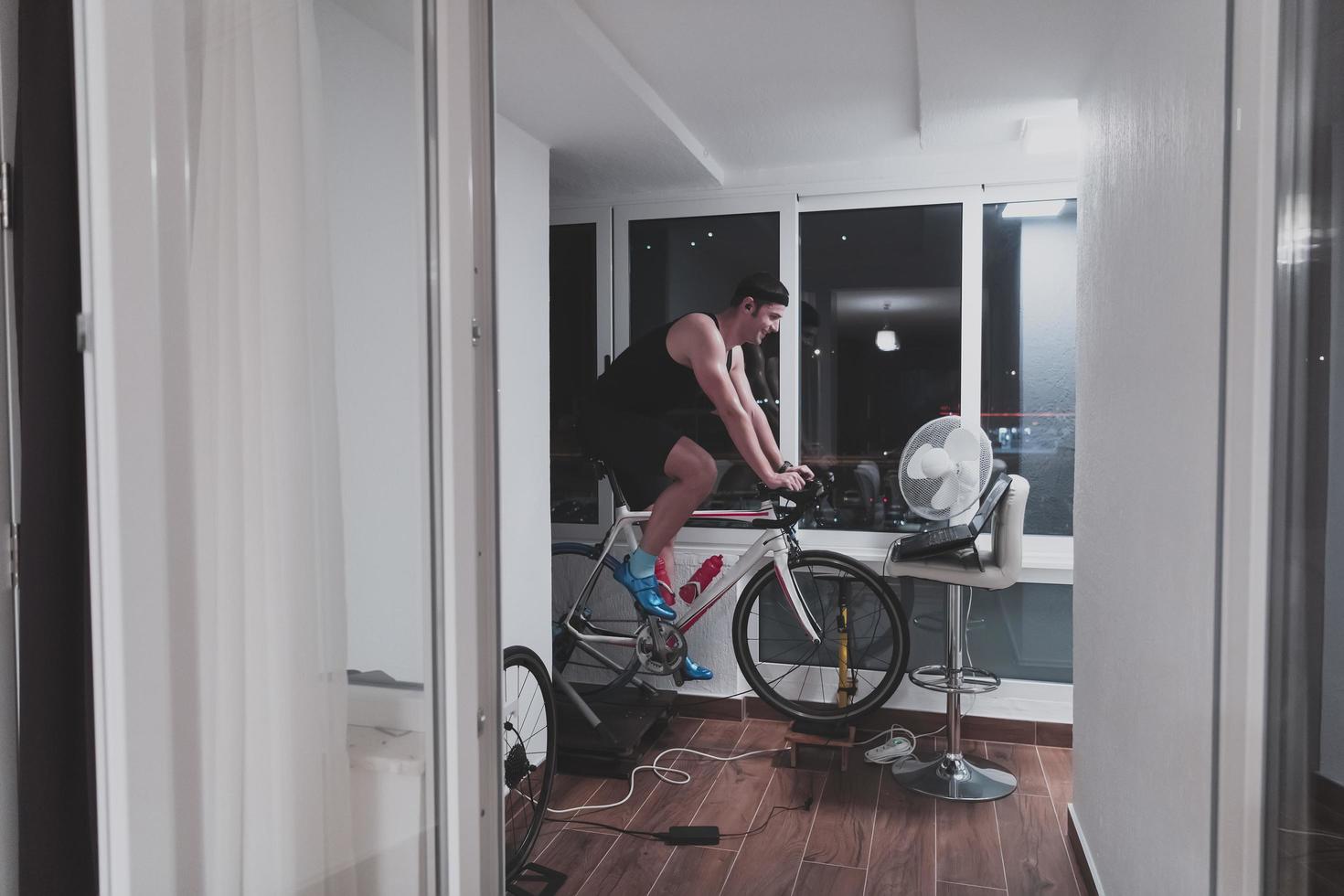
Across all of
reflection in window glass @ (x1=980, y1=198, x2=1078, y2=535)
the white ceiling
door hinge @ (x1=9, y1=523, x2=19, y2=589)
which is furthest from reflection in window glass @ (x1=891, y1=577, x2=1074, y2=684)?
door hinge @ (x1=9, y1=523, x2=19, y2=589)

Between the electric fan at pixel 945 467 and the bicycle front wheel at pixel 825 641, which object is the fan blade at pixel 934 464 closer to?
the electric fan at pixel 945 467

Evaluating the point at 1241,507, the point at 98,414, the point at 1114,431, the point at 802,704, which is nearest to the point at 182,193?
the point at 98,414

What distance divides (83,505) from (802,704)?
3.16m

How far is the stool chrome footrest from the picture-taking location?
3096 mm

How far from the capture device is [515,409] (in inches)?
115

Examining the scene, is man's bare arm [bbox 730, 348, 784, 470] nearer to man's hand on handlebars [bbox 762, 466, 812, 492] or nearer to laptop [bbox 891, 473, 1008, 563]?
man's hand on handlebars [bbox 762, 466, 812, 492]

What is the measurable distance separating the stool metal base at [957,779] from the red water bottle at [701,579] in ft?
3.30

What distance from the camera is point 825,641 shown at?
3.82 m

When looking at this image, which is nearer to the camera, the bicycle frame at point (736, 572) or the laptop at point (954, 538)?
the laptop at point (954, 538)

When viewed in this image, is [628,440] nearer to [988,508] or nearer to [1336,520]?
[988,508]

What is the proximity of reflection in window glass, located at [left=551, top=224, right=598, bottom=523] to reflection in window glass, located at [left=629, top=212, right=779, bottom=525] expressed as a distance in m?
0.21

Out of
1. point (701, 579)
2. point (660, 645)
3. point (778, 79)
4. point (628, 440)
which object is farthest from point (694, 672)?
point (778, 79)

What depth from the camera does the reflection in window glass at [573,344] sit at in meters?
4.08

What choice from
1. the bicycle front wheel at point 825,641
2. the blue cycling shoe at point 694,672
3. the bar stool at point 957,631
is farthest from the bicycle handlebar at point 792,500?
the blue cycling shoe at point 694,672
